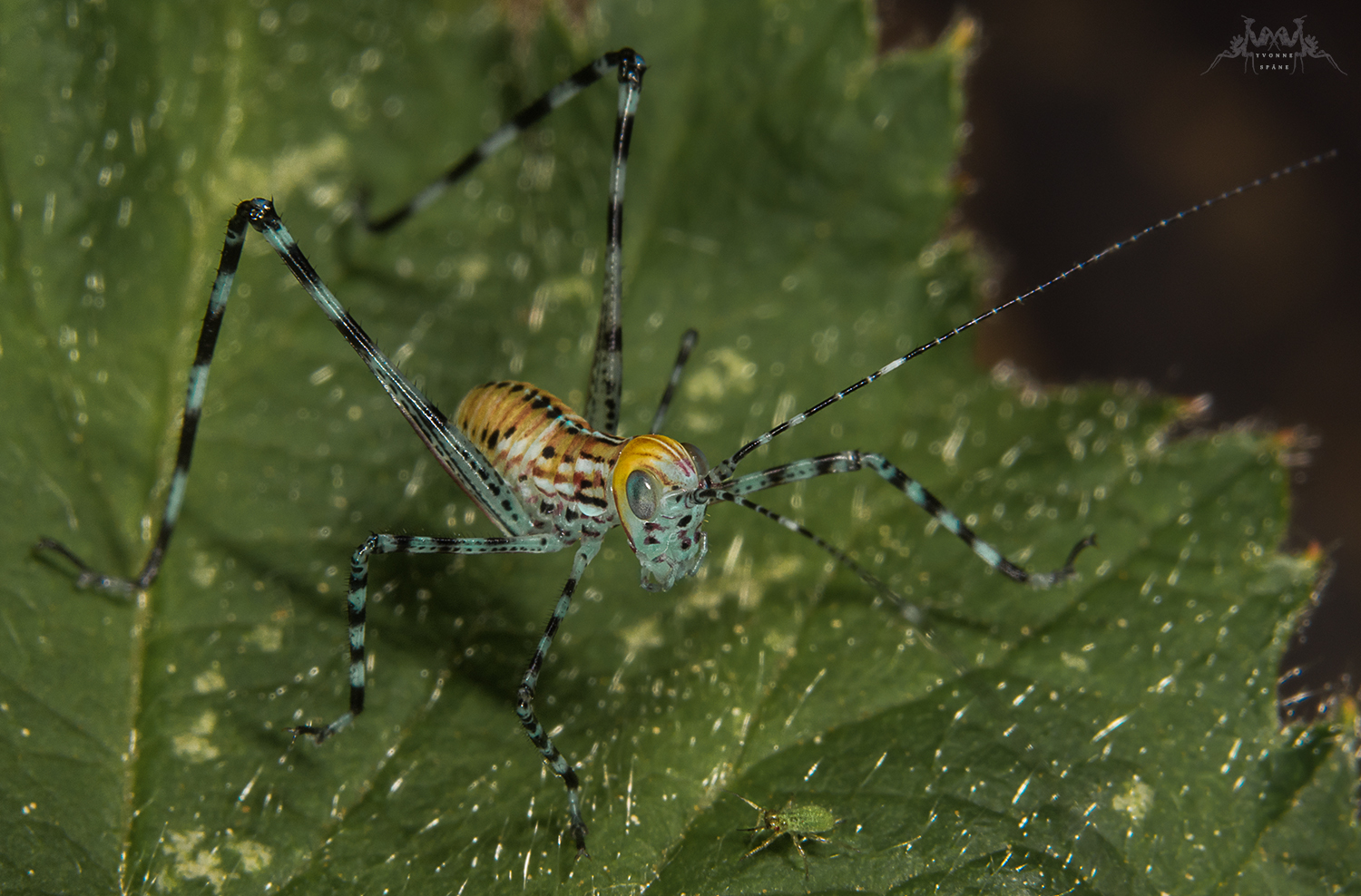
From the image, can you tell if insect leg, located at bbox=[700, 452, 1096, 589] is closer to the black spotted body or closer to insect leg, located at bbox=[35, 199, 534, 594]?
the black spotted body

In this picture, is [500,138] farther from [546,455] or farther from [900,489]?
[900,489]

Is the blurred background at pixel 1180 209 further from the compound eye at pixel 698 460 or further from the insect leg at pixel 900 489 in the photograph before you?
the compound eye at pixel 698 460

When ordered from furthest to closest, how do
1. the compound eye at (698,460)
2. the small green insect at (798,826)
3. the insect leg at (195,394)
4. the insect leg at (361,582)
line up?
the insect leg at (195,394) → the compound eye at (698,460) → the insect leg at (361,582) → the small green insect at (798,826)

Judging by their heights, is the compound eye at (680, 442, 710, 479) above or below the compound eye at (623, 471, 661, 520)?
above

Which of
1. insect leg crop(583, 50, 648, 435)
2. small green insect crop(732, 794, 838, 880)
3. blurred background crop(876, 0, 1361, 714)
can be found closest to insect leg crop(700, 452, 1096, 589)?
insect leg crop(583, 50, 648, 435)

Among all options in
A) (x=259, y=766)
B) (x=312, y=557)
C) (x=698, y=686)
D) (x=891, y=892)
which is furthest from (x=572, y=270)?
(x=891, y=892)

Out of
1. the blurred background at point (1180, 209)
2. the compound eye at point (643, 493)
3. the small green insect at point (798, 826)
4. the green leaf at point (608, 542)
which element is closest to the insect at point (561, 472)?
the compound eye at point (643, 493)
